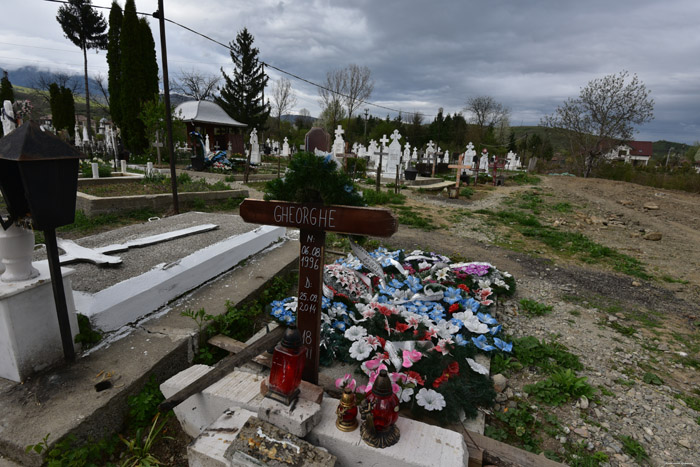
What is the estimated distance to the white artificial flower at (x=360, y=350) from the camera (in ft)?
8.56

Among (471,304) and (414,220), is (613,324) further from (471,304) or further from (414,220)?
(414,220)

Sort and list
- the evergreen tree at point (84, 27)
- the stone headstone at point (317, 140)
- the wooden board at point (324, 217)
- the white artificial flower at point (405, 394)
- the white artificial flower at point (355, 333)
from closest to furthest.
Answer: the wooden board at point (324, 217)
the stone headstone at point (317, 140)
the white artificial flower at point (405, 394)
the white artificial flower at point (355, 333)
the evergreen tree at point (84, 27)

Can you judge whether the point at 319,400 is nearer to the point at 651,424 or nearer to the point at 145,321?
the point at 145,321

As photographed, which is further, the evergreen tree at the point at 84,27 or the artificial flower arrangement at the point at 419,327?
the evergreen tree at the point at 84,27

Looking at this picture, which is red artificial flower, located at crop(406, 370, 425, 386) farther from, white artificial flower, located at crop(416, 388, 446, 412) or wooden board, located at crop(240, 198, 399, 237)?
wooden board, located at crop(240, 198, 399, 237)

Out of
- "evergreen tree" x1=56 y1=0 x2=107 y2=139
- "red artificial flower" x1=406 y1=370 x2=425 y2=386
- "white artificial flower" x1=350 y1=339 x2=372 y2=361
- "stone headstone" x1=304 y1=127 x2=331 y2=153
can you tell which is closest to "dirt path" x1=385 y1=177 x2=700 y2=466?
"red artificial flower" x1=406 y1=370 x2=425 y2=386

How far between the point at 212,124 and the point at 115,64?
7209mm

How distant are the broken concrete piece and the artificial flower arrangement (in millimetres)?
547

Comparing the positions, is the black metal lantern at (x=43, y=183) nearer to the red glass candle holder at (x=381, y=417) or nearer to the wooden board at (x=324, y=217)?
the wooden board at (x=324, y=217)

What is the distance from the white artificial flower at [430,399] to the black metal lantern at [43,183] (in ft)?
7.32

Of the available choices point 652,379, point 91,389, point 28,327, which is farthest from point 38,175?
point 652,379

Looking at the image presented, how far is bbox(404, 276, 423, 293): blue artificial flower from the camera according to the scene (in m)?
4.00

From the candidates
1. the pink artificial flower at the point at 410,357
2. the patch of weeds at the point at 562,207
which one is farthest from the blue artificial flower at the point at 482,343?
the patch of weeds at the point at 562,207

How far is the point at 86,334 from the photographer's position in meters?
2.37
